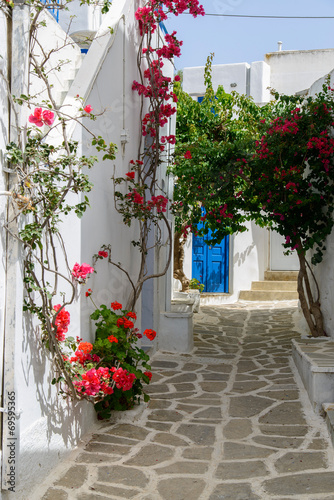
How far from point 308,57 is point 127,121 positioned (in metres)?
11.6

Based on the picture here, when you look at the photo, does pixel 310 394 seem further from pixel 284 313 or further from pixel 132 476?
pixel 284 313

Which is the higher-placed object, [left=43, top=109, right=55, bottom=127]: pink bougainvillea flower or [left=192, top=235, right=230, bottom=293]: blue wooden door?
[left=43, top=109, right=55, bottom=127]: pink bougainvillea flower

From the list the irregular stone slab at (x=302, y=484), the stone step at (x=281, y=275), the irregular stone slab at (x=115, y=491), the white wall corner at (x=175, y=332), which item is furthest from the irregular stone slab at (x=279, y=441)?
the stone step at (x=281, y=275)

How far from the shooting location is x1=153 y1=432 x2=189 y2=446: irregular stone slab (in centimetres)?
468

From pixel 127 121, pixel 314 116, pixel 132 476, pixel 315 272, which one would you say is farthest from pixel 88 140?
pixel 315 272

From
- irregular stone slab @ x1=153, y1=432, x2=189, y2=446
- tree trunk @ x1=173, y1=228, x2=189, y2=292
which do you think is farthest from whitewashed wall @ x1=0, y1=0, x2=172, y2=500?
tree trunk @ x1=173, y1=228, x2=189, y2=292

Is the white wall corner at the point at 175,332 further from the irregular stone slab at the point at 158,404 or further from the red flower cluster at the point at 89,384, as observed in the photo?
the red flower cluster at the point at 89,384

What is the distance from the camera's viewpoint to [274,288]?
1484 centimetres

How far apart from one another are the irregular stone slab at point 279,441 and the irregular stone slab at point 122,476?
3.91ft

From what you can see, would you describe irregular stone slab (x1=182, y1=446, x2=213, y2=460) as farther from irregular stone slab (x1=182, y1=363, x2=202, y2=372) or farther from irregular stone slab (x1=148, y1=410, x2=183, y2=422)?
irregular stone slab (x1=182, y1=363, x2=202, y2=372)

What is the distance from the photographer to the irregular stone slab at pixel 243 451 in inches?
172

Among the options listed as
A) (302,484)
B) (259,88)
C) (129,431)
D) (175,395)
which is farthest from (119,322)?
(259,88)

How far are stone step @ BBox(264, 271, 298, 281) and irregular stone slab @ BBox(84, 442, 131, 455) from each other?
1131cm

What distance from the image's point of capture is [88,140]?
16.0 ft
